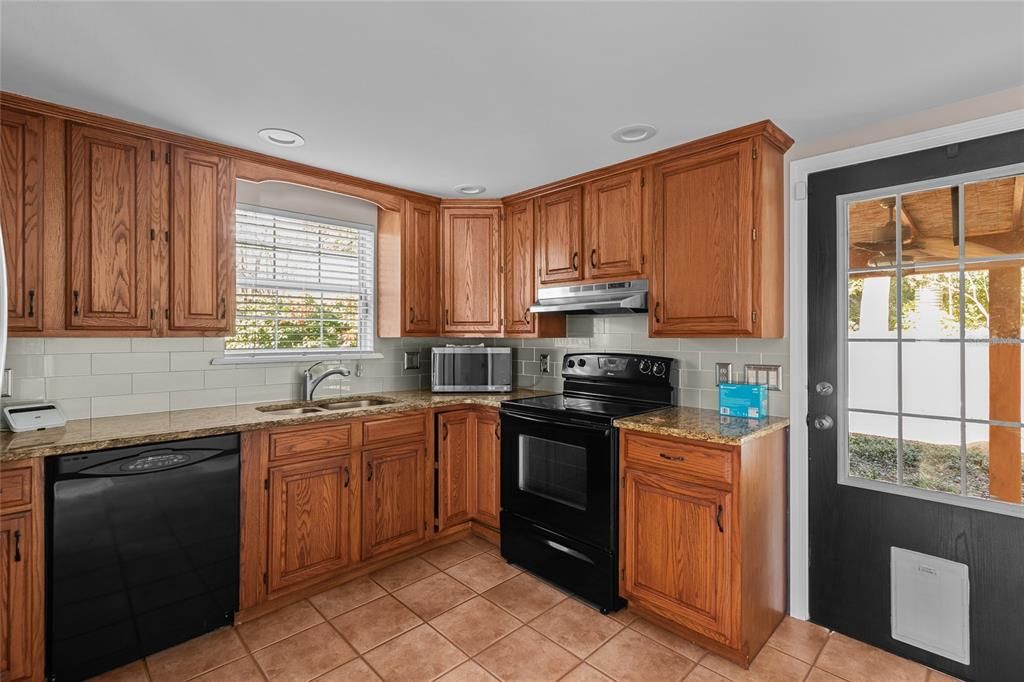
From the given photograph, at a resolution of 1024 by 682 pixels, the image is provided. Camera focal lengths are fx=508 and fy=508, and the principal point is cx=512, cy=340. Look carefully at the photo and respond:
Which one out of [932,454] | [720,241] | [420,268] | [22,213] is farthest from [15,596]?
[932,454]

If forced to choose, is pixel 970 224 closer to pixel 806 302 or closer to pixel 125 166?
pixel 806 302

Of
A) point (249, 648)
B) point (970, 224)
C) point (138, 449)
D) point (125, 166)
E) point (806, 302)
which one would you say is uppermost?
point (125, 166)

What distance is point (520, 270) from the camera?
11.2ft

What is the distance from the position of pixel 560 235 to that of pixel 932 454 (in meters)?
2.12

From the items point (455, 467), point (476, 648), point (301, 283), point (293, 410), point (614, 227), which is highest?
point (614, 227)

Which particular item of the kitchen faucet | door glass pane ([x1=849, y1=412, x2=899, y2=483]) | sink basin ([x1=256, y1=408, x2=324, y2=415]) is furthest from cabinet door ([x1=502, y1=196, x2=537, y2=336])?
door glass pane ([x1=849, y1=412, x2=899, y2=483])

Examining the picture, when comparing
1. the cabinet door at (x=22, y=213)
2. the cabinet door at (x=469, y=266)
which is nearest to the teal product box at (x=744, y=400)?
the cabinet door at (x=469, y=266)

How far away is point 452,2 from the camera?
1.44 m

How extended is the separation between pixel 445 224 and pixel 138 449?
87.5 inches

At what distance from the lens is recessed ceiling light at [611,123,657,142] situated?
2320mm

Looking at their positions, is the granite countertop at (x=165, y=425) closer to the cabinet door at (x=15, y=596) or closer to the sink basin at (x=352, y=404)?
the sink basin at (x=352, y=404)

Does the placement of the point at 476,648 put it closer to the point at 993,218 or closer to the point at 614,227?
the point at 614,227

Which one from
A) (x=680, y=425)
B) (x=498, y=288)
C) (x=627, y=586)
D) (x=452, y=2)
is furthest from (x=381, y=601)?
(x=452, y=2)

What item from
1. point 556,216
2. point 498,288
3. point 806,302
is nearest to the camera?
point 806,302
